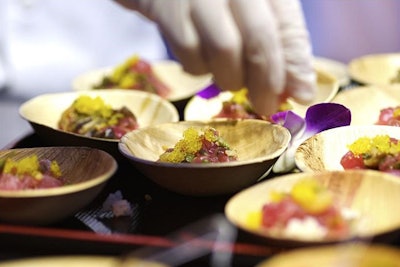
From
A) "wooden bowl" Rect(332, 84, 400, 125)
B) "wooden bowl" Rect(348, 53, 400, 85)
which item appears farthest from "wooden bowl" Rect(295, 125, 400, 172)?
"wooden bowl" Rect(348, 53, 400, 85)

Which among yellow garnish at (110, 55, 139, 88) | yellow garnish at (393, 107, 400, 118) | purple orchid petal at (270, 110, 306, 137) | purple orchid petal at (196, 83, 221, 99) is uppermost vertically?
purple orchid petal at (270, 110, 306, 137)

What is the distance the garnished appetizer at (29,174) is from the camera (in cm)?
125

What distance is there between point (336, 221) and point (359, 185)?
151 mm

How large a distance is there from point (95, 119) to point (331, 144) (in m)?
0.56

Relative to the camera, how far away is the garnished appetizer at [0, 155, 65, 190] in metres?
1.25

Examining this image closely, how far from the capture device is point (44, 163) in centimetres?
133

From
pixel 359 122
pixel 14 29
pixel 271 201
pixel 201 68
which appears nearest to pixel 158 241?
pixel 271 201

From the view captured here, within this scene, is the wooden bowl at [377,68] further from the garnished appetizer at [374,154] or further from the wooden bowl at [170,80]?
the garnished appetizer at [374,154]

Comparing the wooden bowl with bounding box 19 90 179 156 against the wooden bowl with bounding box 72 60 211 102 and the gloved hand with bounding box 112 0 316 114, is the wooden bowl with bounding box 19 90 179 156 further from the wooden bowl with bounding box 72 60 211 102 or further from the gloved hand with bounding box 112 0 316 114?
the gloved hand with bounding box 112 0 316 114

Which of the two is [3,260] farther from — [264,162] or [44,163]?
[264,162]

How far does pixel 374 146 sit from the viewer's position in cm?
136

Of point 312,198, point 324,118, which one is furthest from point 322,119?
point 312,198

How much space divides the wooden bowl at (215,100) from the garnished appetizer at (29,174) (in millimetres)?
537

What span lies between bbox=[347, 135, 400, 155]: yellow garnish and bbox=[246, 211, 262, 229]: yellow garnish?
0.36m
